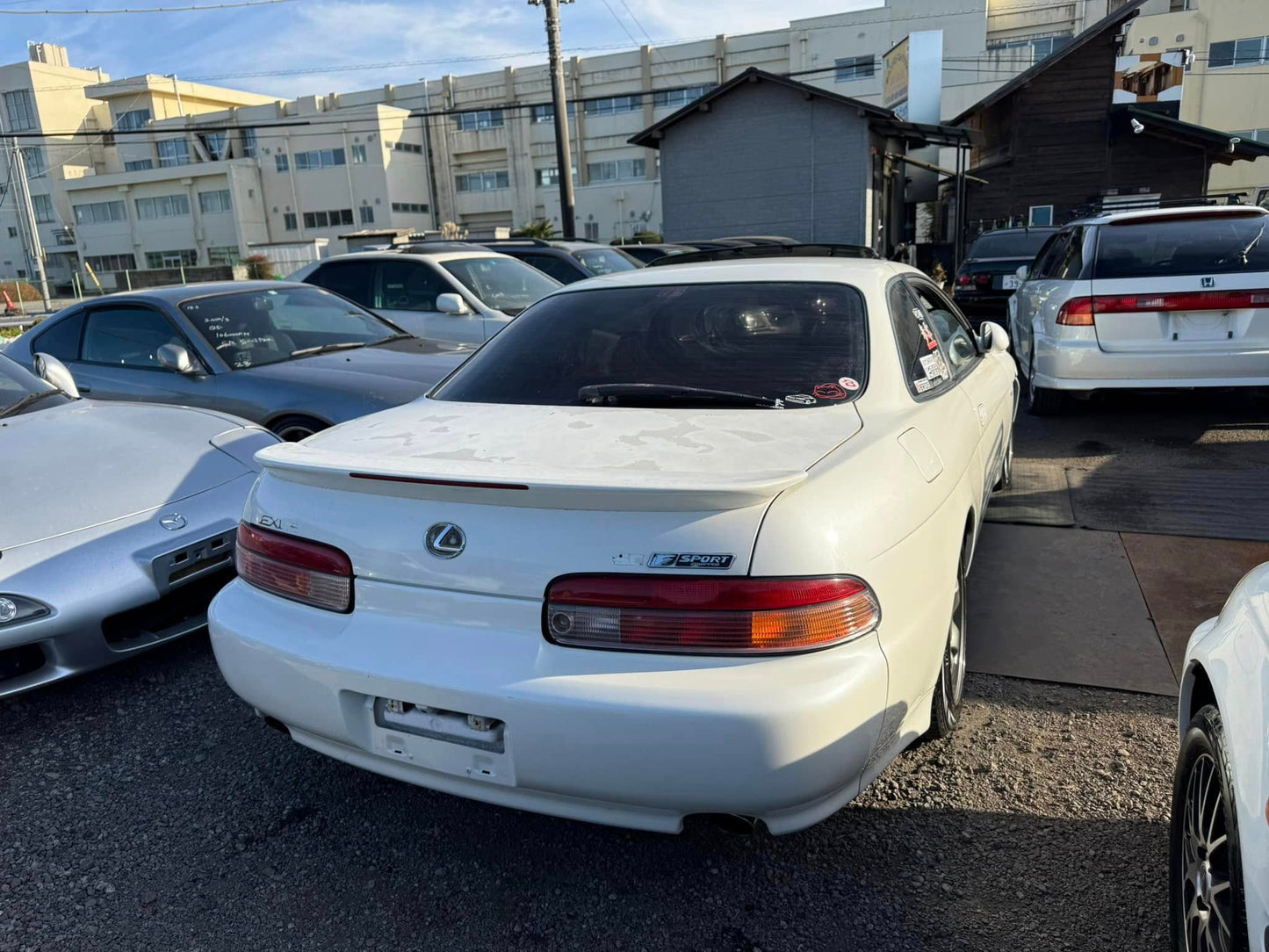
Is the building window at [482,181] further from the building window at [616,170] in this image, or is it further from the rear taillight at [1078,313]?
the rear taillight at [1078,313]

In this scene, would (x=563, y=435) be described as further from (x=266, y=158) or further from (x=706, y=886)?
(x=266, y=158)

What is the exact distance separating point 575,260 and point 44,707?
9.14 meters

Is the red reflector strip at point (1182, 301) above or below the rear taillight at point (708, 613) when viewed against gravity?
above

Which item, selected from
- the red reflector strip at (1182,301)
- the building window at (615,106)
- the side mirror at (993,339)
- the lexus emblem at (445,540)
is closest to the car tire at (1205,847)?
the lexus emblem at (445,540)

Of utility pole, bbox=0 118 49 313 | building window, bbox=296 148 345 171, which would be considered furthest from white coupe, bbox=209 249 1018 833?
building window, bbox=296 148 345 171

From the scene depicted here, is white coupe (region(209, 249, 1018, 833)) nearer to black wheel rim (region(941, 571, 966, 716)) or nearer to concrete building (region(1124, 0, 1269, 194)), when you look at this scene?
black wheel rim (region(941, 571, 966, 716))

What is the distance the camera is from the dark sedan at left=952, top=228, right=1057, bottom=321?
12.1m

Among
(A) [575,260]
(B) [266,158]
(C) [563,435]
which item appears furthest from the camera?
(B) [266,158]

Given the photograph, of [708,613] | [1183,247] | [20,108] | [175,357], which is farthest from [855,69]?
[20,108]

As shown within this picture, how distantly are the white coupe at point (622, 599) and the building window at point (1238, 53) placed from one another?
147ft

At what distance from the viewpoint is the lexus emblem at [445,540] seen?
2.03 m

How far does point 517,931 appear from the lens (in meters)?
2.15

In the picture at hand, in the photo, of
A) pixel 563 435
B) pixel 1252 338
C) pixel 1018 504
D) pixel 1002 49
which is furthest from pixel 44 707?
pixel 1002 49

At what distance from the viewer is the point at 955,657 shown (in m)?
2.85
